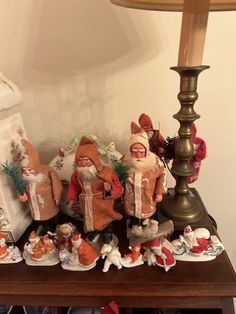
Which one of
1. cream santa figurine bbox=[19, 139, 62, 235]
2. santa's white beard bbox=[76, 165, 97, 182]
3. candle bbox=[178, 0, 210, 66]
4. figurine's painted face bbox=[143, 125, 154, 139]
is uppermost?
candle bbox=[178, 0, 210, 66]

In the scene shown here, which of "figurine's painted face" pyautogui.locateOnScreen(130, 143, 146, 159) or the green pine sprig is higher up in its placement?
"figurine's painted face" pyautogui.locateOnScreen(130, 143, 146, 159)

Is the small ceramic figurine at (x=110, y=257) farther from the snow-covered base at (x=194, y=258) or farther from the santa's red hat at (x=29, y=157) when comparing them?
the santa's red hat at (x=29, y=157)

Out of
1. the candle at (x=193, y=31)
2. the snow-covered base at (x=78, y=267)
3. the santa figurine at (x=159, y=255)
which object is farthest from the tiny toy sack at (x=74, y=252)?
the candle at (x=193, y=31)

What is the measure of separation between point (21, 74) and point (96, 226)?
21.0 inches

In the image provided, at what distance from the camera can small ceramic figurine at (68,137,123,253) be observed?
1.84ft

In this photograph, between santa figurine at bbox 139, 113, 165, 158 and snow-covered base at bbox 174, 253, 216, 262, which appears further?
santa figurine at bbox 139, 113, 165, 158

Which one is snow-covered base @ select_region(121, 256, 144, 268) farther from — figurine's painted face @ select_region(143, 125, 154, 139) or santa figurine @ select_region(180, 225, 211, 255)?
figurine's painted face @ select_region(143, 125, 154, 139)

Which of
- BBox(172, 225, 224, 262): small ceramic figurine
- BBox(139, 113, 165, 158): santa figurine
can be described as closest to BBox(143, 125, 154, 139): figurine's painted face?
BBox(139, 113, 165, 158): santa figurine

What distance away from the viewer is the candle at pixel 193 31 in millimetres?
562

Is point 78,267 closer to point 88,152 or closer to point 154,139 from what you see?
point 88,152

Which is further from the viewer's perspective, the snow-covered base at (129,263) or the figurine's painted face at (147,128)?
the figurine's painted face at (147,128)

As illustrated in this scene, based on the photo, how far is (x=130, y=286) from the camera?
1.83ft

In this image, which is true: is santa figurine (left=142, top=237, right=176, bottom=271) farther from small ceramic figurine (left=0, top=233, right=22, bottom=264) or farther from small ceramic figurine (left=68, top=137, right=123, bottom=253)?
small ceramic figurine (left=0, top=233, right=22, bottom=264)

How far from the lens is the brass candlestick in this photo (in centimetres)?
61
